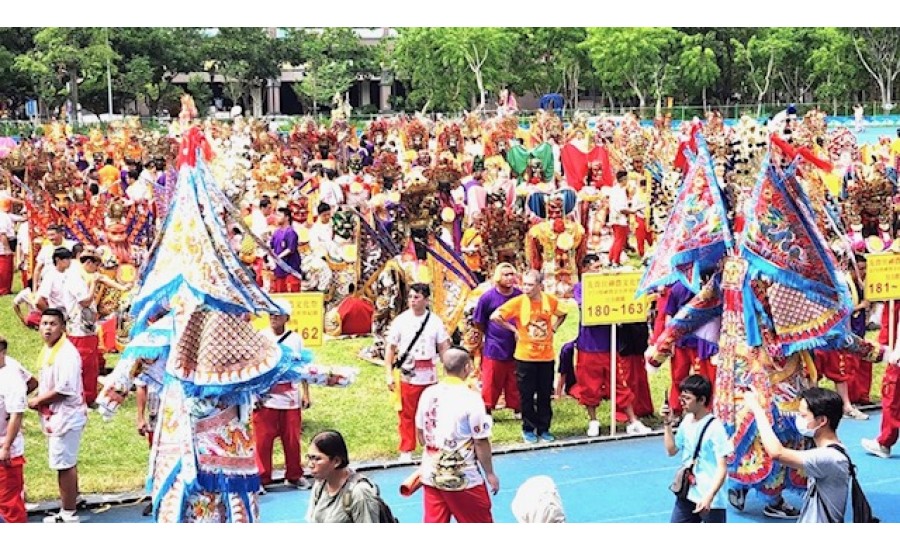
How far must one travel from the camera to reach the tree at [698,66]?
885 inches

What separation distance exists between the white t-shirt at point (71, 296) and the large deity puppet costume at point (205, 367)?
3.35 metres

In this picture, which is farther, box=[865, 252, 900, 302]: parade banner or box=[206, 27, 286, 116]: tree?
box=[206, 27, 286, 116]: tree

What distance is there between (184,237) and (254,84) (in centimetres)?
2154

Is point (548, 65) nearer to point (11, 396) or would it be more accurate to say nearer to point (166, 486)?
point (11, 396)

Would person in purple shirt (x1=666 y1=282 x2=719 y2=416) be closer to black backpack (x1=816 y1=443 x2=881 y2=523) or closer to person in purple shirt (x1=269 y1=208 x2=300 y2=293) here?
black backpack (x1=816 y1=443 x2=881 y2=523)

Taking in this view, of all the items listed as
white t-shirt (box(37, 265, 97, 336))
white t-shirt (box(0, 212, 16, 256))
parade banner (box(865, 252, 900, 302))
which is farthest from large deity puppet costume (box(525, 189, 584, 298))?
white t-shirt (box(0, 212, 16, 256))

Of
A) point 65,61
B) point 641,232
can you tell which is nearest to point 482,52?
point 65,61

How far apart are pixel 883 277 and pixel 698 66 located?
1667 centimetres

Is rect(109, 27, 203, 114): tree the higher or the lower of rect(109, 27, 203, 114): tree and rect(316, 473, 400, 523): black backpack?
the higher

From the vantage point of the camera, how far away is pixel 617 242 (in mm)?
15445

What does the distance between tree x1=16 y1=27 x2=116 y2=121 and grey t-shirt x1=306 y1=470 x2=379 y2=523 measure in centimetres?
1187

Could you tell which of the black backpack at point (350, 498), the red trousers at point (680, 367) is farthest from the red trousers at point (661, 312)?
the black backpack at point (350, 498)

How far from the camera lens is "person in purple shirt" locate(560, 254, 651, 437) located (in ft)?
28.8

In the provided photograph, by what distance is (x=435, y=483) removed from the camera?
5.95 m
